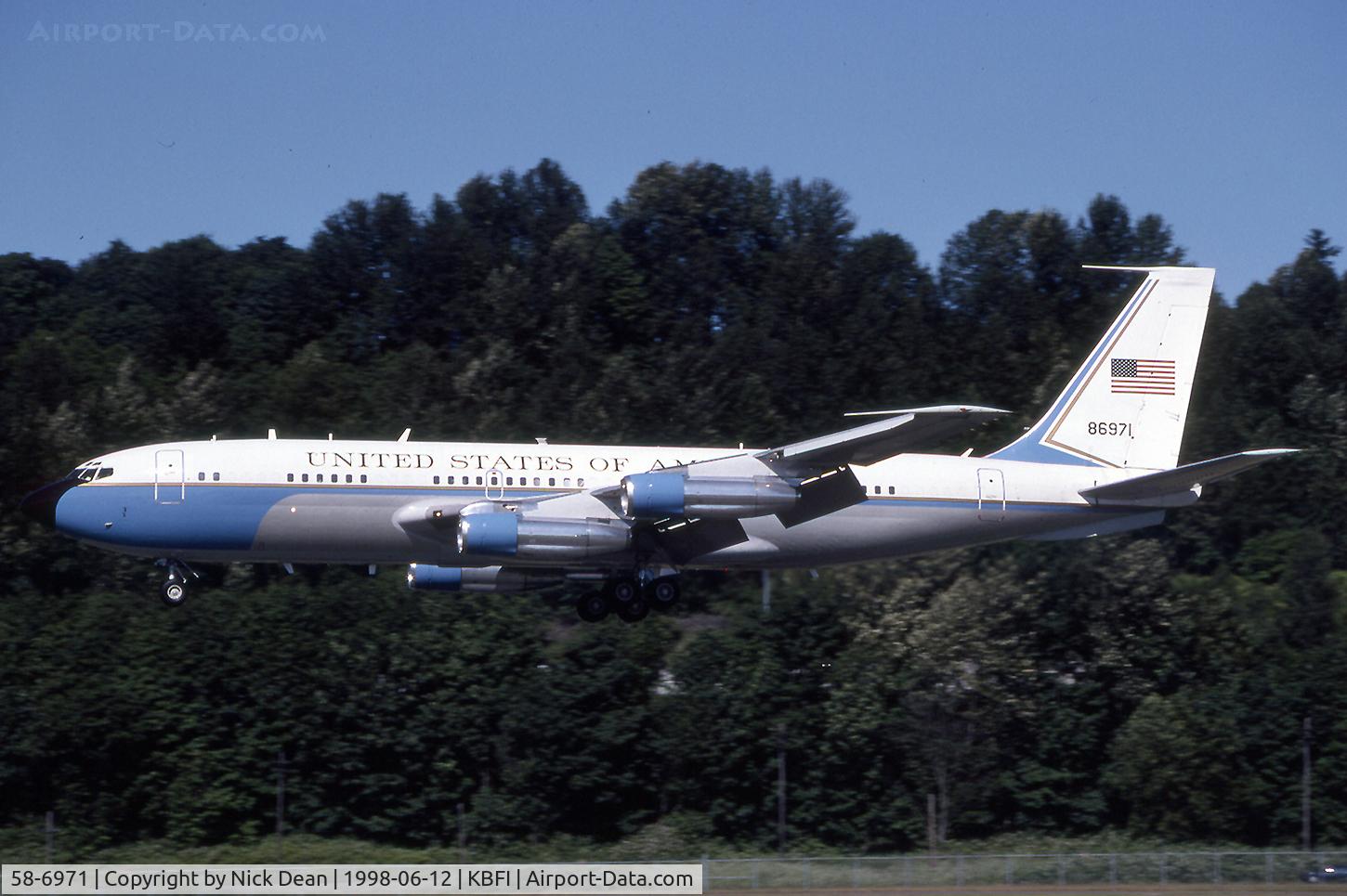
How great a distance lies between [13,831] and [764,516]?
30.6m

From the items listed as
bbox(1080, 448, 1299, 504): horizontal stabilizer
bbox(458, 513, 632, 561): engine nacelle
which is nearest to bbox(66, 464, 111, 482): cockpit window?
bbox(458, 513, 632, 561): engine nacelle

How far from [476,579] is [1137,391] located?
19347 millimetres

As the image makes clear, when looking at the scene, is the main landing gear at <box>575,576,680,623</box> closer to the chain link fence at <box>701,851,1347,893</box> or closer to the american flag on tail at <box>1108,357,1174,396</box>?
the chain link fence at <box>701,851,1347,893</box>

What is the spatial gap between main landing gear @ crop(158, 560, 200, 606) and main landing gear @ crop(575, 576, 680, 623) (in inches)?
383

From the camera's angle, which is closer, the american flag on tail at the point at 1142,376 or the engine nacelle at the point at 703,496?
the engine nacelle at the point at 703,496

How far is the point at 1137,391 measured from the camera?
45875 millimetres

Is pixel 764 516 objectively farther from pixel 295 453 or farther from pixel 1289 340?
pixel 1289 340

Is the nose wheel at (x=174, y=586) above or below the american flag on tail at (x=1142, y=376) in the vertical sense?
below

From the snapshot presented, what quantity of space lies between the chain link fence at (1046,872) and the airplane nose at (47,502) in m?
18.4

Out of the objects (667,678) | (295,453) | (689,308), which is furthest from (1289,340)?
(295,453)

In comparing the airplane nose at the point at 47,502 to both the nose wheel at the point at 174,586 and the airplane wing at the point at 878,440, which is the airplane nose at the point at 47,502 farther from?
the airplane wing at the point at 878,440

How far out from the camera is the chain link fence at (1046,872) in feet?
138
